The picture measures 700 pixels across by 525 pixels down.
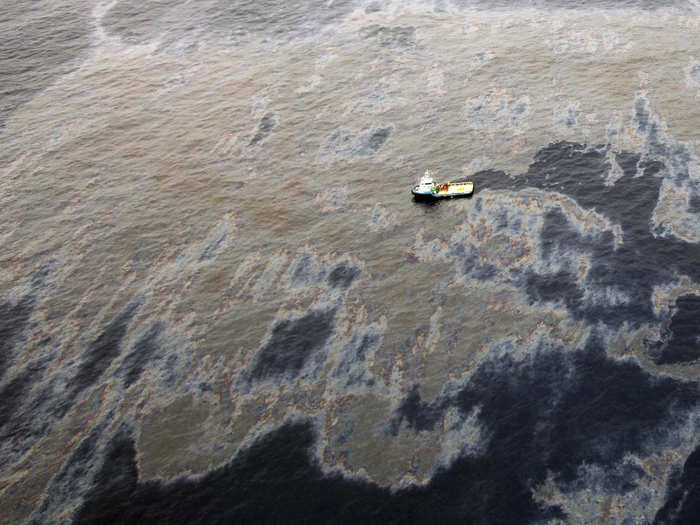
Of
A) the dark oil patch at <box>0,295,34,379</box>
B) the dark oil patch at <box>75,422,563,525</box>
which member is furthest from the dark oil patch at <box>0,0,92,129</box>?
the dark oil patch at <box>75,422,563,525</box>

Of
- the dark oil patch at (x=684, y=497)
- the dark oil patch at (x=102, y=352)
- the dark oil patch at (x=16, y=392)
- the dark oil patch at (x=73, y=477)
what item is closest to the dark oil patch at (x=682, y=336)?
the dark oil patch at (x=684, y=497)

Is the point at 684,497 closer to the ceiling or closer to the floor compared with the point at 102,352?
closer to the floor

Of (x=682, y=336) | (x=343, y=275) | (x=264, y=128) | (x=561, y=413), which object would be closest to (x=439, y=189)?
(x=343, y=275)

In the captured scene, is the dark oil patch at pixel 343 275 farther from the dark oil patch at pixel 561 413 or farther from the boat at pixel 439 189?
the dark oil patch at pixel 561 413

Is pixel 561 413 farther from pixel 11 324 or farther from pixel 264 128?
pixel 264 128

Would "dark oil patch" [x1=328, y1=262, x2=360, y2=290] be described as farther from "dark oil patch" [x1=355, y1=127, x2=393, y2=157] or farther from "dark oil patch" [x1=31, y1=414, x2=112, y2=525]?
"dark oil patch" [x1=31, y1=414, x2=112, y2=525]

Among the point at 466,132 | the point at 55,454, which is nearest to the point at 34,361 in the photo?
the point at 55,454
